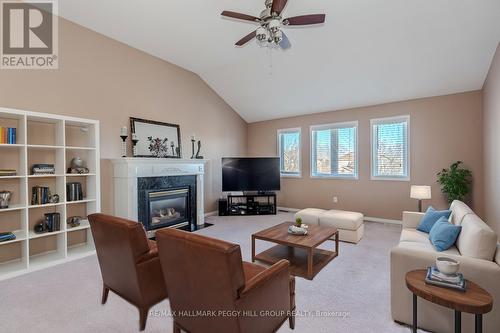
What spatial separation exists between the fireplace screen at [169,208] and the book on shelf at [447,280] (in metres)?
4.17

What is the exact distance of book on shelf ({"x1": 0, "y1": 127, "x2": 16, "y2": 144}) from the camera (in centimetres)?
302

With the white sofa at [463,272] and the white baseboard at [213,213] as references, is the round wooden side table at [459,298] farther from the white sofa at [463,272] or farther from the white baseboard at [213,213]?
the white baseboard at [213,213]

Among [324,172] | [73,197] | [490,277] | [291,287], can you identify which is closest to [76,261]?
[73,197]

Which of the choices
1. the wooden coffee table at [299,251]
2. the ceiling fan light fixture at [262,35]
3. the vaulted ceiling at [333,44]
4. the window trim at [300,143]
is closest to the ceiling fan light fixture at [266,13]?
the ceiling fan light fixture at [262,35]

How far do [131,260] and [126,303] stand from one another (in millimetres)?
805

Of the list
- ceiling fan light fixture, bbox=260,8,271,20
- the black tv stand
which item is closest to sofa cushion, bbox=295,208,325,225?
the black tv stand

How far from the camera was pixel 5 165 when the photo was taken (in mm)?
3227

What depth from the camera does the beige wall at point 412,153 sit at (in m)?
4.67

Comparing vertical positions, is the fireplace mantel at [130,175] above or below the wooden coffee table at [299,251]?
above

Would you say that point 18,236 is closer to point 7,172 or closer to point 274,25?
point 7,172

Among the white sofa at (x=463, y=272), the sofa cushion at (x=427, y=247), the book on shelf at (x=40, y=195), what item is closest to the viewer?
the white sofa at (x=463, y=272)

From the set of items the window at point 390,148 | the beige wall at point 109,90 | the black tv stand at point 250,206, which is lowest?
the black tv stand at point 250,206

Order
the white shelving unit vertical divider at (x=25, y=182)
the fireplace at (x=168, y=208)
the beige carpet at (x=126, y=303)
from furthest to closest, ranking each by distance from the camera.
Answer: the fireplace at (x=168, y=208)
the white shelving unit vertical divider at (x=25, y=182)
the beige carpet at (x=126, y=303)

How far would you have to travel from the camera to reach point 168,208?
502cm
